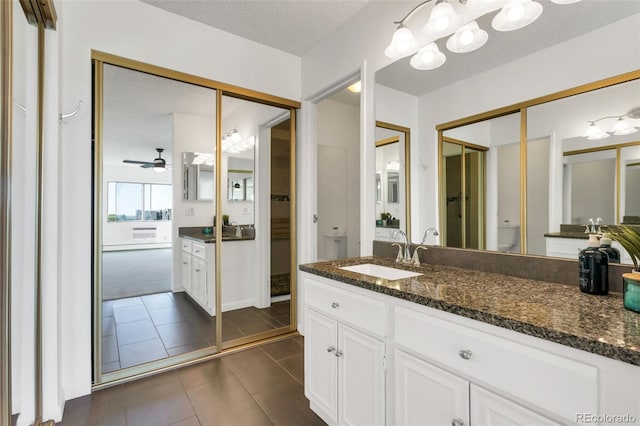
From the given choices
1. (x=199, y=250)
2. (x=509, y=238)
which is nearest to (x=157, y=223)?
(x=199, y=250)

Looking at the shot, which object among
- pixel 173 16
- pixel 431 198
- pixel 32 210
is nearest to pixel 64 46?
pixel 173 16

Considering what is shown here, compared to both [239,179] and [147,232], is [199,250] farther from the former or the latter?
[239,179]

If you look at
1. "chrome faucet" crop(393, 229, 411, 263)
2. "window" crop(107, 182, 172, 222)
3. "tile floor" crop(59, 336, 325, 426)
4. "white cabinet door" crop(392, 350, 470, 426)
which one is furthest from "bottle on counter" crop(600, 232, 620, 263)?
"window" crop(107, 182, 172, 222)

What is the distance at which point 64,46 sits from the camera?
1949mm

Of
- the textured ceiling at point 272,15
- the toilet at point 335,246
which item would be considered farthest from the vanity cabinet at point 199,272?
the textured ceiling at point 272,15

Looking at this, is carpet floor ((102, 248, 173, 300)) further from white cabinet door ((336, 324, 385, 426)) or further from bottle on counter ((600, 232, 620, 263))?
bottle on counter ((600, 232, 620, 263))

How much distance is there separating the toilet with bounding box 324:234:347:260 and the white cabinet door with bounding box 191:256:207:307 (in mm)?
1390

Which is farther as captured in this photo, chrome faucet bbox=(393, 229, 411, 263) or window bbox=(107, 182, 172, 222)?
window bbox=(107, 182, 172, 222)

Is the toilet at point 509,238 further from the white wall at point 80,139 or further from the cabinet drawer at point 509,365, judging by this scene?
the white wall at point 80,139

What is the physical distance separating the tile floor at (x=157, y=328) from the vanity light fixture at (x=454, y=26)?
2.60m

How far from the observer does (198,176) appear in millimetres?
2660

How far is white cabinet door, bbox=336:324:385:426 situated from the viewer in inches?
50.9

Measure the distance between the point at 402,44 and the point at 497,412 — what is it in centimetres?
189

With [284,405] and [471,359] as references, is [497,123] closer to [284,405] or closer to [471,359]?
[471,359]
